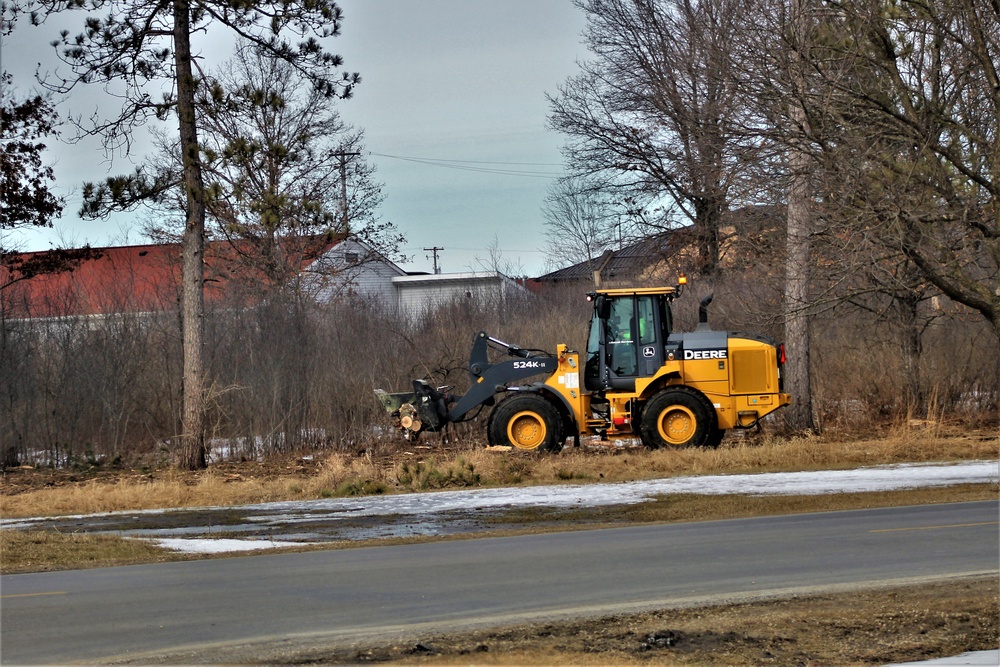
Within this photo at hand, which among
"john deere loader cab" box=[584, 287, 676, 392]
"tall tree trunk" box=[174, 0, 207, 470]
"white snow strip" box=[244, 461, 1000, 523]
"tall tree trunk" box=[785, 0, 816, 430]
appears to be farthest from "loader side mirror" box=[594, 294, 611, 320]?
"tall tree trunk" box=[174, 0, 207, 470]

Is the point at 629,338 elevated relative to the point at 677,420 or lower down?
elevated

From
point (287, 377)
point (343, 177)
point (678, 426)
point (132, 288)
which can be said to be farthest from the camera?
point (343, 177)

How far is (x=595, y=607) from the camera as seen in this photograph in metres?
8.88

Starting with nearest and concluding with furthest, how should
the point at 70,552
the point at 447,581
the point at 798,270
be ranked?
the point at 447,581
the point at 70,552
the point at 798,270

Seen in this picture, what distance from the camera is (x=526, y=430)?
22234 mm

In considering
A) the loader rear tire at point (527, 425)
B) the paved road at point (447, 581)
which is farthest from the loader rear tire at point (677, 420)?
the paved road at point (447, 581)

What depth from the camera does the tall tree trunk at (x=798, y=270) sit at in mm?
18141

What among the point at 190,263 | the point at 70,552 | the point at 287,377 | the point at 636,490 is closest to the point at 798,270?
the point at 636,490

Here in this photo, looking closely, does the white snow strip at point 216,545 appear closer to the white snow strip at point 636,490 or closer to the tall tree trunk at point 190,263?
the white snow strip at point 636,490

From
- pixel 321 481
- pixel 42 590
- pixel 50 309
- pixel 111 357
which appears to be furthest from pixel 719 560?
pixel 50 309

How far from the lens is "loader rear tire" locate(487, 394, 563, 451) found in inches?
867

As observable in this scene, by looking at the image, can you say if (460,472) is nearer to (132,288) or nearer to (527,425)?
(527,425)

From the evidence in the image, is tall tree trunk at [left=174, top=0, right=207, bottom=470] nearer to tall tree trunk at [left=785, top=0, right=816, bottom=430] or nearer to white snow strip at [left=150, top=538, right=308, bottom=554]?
white snow strip at [left=150, top=538, right=308, bottom=554]

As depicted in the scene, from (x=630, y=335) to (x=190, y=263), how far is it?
9010 millimetres
